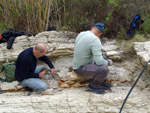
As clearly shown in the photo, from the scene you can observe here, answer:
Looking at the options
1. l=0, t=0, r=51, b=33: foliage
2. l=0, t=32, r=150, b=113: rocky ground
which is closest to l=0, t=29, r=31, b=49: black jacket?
l=0, t=0, r=51, b=33: foliage

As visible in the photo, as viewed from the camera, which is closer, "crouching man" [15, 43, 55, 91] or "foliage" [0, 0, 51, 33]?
"crouching man" [15, 43, 55, 91]

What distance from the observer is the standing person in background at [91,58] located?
10.2 feet

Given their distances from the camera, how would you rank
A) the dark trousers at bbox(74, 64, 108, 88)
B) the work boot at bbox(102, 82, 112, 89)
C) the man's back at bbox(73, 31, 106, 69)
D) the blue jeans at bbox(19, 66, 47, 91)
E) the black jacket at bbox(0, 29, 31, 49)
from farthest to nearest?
the black jacket at bbox(0, 29, 31, 49) → the work boot at bbox(102, 82, 112, 89) → the blue jeans at bbox(19, 66, 47, 91) → the dark trousers at bbox(74, 64, 108, 88) → the man's back at bbox(73, 31, 106, 69)

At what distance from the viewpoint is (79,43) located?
128 inches

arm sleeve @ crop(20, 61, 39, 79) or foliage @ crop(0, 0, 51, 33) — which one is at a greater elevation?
foliage @ crop(0, 0, 51, 33)

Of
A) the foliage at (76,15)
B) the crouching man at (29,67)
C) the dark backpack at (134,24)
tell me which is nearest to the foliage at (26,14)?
the foliage at (76,15)

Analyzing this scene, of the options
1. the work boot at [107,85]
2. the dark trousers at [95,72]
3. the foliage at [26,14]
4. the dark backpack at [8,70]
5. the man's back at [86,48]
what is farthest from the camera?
the foliage at [26,14]

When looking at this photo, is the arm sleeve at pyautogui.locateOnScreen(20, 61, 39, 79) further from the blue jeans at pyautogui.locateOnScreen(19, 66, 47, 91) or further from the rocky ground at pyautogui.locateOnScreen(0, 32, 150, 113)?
the rocky ground at pyautogui.locateOnScreen(0, 32, 150, 113)

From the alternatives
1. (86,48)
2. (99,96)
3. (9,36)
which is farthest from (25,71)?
(9,36)

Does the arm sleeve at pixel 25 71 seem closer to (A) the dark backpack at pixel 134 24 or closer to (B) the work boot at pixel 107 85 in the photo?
(B) the work boot at pixel 107 85

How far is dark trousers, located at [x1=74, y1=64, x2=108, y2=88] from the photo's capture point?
10.8ft

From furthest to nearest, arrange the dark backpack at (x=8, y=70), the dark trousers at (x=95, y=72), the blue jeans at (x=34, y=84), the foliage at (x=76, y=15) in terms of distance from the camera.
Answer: the foliage at (x=76, y=15)
the dark backpack at (x=8, y=70)
the blue jeans at (x=34, y=84)
the dark trousers at (x=95, y=72)

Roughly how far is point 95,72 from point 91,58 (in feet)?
0.96

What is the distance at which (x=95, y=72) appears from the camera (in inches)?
130
